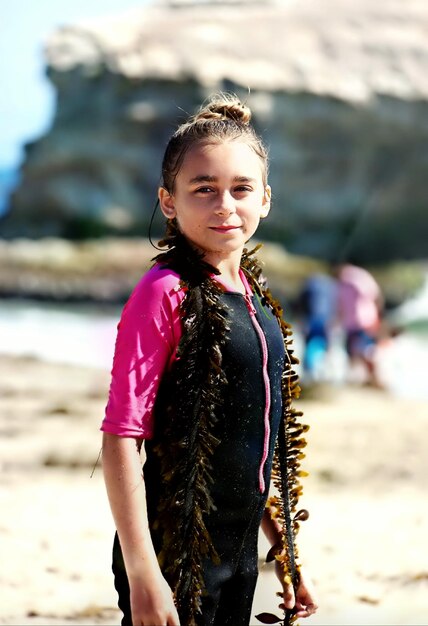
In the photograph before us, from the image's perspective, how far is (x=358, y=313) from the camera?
8906 mm

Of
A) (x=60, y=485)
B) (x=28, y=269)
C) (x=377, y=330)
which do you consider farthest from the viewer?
(x=28, y=269)

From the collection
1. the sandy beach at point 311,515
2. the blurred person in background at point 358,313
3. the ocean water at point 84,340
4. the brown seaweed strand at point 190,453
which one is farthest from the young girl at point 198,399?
the ocean water at point 84,340

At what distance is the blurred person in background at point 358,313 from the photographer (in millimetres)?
8922

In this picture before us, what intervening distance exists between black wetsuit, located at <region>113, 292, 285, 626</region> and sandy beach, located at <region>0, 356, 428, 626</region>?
64.6 inches

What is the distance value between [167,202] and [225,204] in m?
0.16

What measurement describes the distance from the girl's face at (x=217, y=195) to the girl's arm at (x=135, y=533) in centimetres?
44

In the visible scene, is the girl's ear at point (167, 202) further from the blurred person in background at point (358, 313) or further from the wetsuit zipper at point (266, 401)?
the blurred person in background at point (358, 313)

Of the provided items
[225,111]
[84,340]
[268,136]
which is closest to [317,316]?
[225,111]

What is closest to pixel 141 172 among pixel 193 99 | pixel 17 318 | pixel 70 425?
pixel 193 99

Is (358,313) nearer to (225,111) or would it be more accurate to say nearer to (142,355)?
(225,111)

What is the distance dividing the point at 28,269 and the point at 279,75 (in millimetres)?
8218

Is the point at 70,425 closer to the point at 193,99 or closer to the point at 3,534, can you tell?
the point at 3,534

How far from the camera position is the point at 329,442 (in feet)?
21.9

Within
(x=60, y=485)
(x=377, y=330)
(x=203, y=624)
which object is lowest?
(x=203, y=624)
